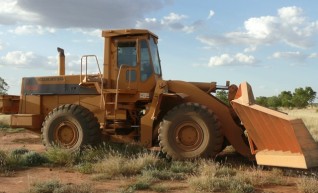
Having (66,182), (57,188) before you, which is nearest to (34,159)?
(66,182)

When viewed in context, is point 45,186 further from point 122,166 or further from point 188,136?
point 188,136

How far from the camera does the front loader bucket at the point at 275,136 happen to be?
8492 millimetres

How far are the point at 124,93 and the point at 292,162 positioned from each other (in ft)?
15.8

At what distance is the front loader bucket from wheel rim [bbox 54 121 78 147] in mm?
4328

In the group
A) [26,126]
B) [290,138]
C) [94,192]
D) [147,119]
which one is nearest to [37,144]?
[26,126]

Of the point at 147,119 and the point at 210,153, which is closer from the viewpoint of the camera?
the point at 210,153

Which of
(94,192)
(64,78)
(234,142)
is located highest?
(64,78)

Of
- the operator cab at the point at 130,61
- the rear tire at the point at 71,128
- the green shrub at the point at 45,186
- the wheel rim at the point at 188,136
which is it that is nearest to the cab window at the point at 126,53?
the operator cab at the point at 130,61

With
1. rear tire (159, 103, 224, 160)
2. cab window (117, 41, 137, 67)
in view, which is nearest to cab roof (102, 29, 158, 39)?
cab window (117, 41, 137, 67)

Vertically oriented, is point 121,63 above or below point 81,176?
above

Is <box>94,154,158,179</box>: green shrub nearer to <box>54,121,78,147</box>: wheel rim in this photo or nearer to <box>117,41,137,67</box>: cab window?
<box>54,121,78,147</box>: wheel rim

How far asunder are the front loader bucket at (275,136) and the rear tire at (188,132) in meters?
0.91

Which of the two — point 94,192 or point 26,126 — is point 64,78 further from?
point 94,192

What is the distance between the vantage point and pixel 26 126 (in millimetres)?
12422
